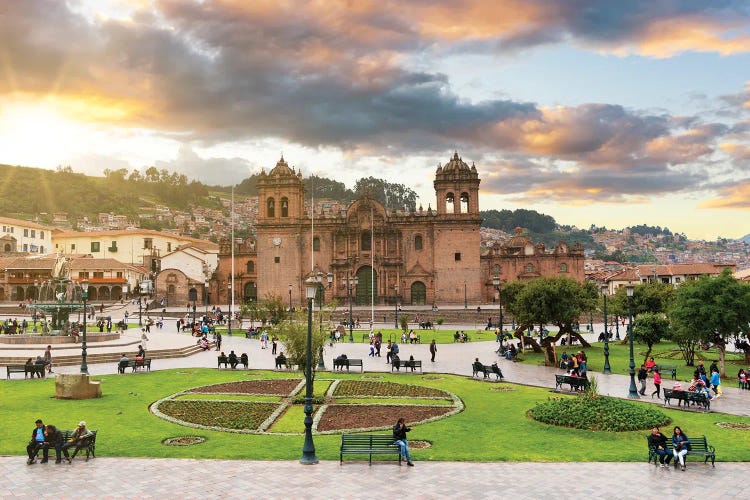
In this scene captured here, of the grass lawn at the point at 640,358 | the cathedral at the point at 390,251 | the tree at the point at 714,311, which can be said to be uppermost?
the cathedral at the point at 390,251

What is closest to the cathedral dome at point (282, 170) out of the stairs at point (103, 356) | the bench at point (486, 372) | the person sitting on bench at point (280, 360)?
the stairs at point (103, 356)

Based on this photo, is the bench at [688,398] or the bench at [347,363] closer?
the bench at [688,398]

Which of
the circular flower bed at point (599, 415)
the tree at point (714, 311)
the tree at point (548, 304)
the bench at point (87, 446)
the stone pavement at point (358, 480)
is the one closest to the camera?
the stone pavement at point (358, 480)

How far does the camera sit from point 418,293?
220 ft

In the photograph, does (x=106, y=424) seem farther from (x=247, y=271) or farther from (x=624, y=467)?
(x=247, y=271)

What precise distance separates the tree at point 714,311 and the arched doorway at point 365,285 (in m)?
43.4

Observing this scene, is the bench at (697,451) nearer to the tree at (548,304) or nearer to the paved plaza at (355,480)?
the paved plaza at (355,480)

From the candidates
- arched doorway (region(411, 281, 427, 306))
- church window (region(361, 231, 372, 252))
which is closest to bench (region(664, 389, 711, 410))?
arched doorway (region(411, 281, 427, 306))

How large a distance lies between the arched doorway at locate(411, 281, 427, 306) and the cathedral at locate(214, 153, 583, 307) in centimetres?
11

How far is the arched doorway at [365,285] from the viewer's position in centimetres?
6675

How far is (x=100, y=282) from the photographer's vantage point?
75375 millimetres

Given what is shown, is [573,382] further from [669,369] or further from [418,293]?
[418,293]

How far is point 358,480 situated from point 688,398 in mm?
11823

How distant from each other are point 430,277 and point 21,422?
5327 centimetres
